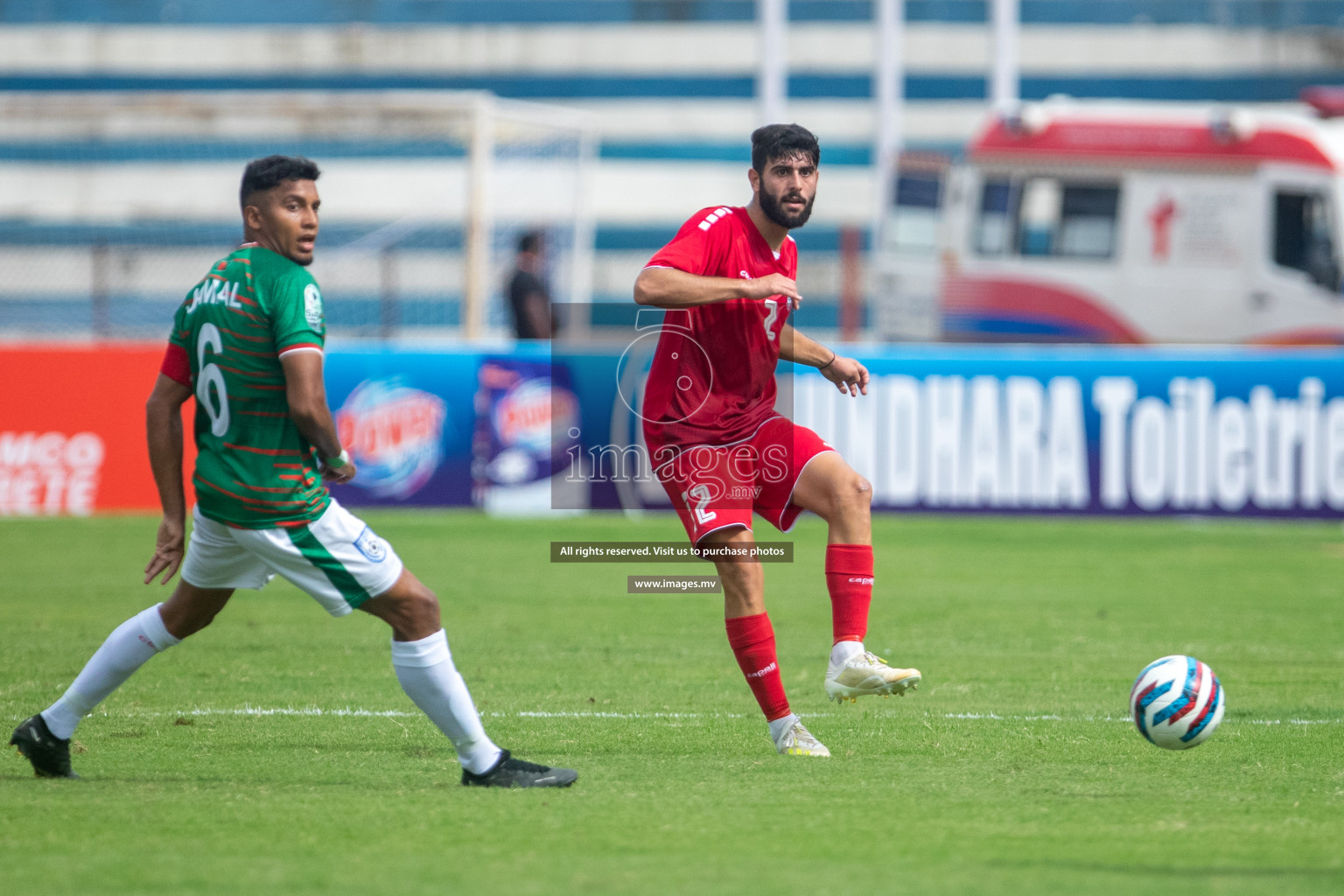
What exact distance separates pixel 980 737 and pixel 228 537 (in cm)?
281

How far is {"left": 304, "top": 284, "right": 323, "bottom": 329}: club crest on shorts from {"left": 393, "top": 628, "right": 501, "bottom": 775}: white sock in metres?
1.00

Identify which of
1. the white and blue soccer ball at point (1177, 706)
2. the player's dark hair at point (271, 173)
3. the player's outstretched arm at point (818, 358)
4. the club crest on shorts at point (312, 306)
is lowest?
the white and blue soccer ball at point (1177, 706)

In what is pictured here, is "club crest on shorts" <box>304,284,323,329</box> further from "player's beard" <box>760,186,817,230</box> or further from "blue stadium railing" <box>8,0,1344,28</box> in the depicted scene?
"blue stadium railing" <box>8,0,1344,28</box>

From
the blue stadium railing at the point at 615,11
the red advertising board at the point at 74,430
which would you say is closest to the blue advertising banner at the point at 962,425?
the red advertising board at the point at 74,430

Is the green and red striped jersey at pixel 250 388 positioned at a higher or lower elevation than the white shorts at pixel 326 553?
higher

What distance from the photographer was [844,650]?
566 centimetres

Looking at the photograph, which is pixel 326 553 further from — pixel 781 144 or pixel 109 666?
pixel 781 144

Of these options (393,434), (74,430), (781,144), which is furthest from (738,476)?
(74,430)

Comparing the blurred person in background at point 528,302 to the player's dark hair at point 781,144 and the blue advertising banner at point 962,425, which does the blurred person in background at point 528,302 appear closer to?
the blue advertising banner at point 962,425

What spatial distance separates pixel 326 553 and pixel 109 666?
0.86 m

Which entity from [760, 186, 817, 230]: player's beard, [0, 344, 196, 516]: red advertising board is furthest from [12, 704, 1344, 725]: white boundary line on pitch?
[0, 344, 196, 516]: red advertising board

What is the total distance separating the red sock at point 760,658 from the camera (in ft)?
19.1

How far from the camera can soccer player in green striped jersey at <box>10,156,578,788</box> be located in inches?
197

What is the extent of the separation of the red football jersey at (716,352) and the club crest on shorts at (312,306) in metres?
1.31
